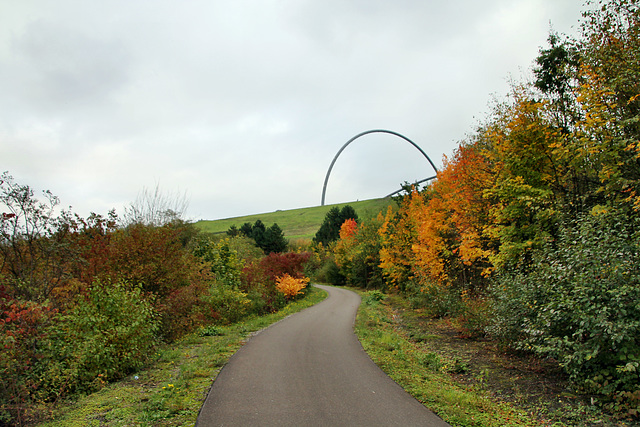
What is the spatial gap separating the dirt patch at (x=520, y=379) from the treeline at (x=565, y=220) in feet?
1.01

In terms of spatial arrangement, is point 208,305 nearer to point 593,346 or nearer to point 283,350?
point 283,350

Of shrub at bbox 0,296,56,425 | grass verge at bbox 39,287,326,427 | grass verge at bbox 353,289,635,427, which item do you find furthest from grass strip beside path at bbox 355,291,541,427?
shrub at bbox 0,296,56,425

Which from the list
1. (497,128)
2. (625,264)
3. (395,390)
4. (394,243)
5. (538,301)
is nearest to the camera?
(625,264)

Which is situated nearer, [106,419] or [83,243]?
[106,419]

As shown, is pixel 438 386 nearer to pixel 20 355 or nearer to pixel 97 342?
pixel 97 342

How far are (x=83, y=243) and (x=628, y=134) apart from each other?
14547 millimetres

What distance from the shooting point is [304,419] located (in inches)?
211

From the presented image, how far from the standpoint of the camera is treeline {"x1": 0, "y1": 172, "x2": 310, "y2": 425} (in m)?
5.78

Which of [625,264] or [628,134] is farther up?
[628,134]

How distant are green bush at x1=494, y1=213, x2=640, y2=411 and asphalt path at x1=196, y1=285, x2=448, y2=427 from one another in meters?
2.84

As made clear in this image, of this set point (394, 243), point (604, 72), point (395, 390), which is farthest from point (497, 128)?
point (394, 243)

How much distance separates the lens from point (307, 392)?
6.54m

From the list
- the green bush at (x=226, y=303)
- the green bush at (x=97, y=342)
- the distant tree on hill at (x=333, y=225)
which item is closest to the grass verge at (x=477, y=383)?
the green bush at (x=97, y=342)

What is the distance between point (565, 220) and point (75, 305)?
39.6ft
